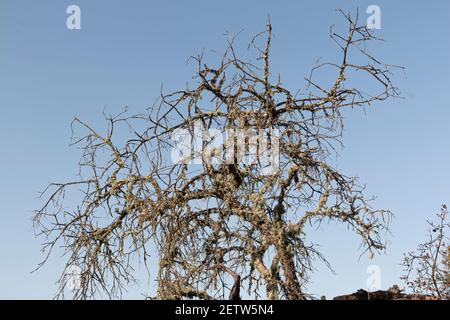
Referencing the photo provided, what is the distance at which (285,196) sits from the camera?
219 inches

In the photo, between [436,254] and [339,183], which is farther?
[436,254]

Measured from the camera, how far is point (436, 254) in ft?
27.2

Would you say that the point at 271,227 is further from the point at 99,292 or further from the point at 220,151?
the point at 99,292

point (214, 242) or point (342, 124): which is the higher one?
point (342, 124)

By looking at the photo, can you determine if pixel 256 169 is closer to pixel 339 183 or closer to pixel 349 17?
pixel 339 183

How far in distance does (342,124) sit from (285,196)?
33.5 inches
